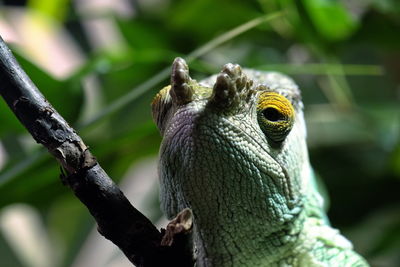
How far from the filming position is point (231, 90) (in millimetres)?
860

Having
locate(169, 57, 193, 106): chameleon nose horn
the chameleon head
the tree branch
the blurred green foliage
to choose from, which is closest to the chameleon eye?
the chameleon head

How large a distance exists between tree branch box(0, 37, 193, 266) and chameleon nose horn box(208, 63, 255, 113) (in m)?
0.21

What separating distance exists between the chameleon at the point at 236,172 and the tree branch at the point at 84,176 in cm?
8

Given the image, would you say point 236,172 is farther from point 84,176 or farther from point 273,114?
point 84,176

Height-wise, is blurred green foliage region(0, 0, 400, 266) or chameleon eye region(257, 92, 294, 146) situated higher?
blurred green foliage region(0, 0, 400, 266)

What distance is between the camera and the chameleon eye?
0.96 meters

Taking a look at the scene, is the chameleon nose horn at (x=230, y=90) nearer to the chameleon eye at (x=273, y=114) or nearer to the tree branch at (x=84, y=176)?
the chameleon eye at (x=273, y=114)

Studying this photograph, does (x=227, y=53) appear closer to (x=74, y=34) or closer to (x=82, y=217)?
(x=82, y=217)

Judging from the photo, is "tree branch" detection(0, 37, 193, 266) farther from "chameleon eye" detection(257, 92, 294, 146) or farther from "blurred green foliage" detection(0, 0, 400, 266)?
"blurred green foliage" detection(0, 0, 400, 266)

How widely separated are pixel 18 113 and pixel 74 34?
2651 millimetres

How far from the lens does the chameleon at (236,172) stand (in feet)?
2.85

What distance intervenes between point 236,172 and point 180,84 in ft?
0.53

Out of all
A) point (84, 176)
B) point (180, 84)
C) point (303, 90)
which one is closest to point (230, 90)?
Answer: point (180, 84)

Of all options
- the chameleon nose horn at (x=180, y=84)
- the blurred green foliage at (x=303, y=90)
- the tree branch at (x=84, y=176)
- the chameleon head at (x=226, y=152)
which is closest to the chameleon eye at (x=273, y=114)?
the chameleon head at (x=226, y=152)
